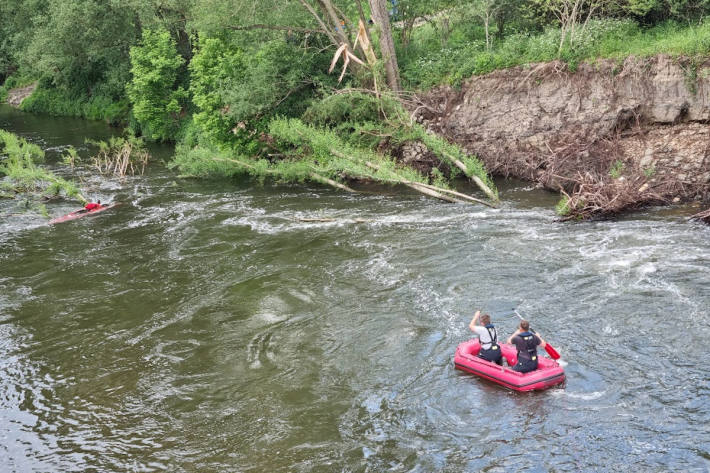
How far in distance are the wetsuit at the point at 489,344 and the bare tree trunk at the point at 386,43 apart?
16.6m

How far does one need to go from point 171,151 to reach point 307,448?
28557 mm

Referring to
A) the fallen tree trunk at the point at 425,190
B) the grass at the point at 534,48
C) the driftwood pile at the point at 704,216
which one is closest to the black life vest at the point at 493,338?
the driftwood pile at the point at 704,216

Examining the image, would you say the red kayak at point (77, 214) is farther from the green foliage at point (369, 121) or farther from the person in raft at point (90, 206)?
the green foliage at point (369, 121)

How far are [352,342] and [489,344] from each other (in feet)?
9.00

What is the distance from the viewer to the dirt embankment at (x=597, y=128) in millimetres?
20047

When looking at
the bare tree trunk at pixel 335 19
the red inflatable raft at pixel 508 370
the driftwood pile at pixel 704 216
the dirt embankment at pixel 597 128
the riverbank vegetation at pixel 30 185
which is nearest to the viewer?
the red inflatable raft at pixel 508 370

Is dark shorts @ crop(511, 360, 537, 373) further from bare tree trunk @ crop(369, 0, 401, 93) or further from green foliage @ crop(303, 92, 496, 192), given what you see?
bare tree trunk @ crop(369, 0, 401, 93)

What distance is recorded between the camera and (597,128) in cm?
2270

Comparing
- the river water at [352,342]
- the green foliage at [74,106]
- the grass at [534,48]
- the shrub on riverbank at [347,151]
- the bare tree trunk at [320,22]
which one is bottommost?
the river water at [352,342]

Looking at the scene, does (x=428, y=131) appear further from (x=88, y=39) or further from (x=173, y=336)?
(x=88, y=39)

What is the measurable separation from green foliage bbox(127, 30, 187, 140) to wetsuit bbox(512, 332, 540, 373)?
26726 mm

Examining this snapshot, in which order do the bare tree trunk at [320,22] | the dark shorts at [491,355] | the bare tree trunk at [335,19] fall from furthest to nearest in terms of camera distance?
the bare tree trunk at [335,19], the bare tree trunk at [320,22], the dark shorts at [491,355]

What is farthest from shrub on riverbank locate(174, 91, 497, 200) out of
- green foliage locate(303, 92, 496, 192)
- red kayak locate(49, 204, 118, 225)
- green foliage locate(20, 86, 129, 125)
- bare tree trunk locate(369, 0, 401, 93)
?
green foliage locate(20, 86, 129, 125)

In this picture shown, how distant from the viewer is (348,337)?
46.0 ft
